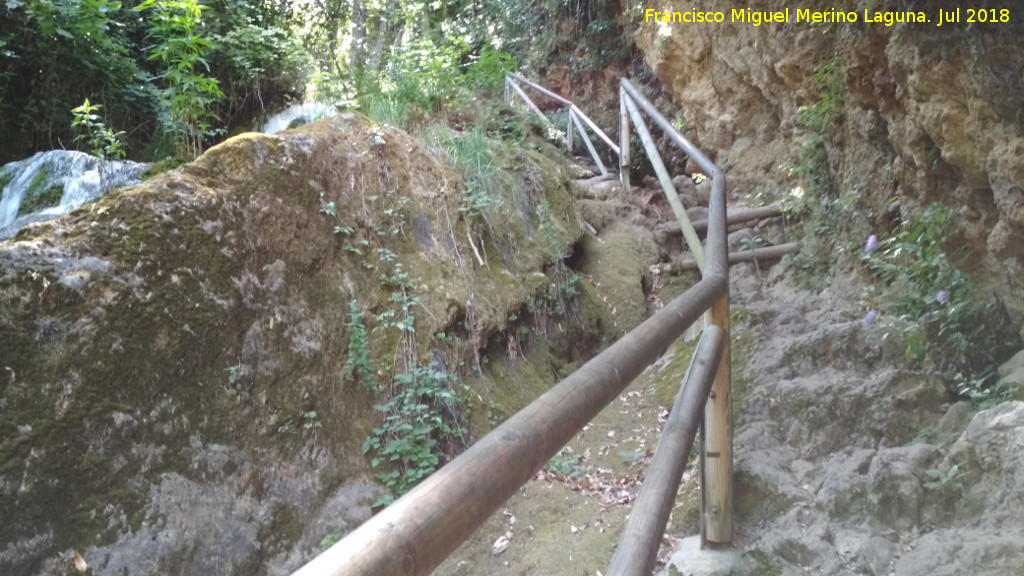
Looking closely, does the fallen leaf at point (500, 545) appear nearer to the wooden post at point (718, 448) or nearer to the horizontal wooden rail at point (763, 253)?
the wooden post at point (718, 448)

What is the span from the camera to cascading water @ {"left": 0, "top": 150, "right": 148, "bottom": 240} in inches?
193

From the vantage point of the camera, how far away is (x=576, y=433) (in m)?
1.09

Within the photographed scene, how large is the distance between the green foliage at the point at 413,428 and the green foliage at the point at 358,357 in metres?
0.15

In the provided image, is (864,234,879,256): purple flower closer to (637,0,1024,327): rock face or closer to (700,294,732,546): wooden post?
(637,0,1024,327): rock face

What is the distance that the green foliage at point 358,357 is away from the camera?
3469 mm

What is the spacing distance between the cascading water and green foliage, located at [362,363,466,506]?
115 inches

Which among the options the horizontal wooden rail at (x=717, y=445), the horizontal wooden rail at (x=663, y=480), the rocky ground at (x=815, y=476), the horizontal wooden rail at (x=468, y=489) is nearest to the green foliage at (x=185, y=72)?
the rocky ground at (x=815, y=476)

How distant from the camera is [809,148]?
4.94 m

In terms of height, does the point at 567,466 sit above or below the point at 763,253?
below

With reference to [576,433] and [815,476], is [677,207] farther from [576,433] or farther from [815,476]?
[576,433]

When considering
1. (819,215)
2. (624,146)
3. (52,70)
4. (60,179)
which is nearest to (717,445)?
(819,215)

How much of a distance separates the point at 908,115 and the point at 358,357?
126 inches

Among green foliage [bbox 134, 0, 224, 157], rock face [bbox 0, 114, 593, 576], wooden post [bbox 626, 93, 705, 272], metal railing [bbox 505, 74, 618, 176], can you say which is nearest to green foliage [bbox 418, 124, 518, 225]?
rock face [bbox 0, 114, 593, 576]

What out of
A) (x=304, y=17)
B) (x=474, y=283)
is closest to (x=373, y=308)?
(x=474, y=283)
